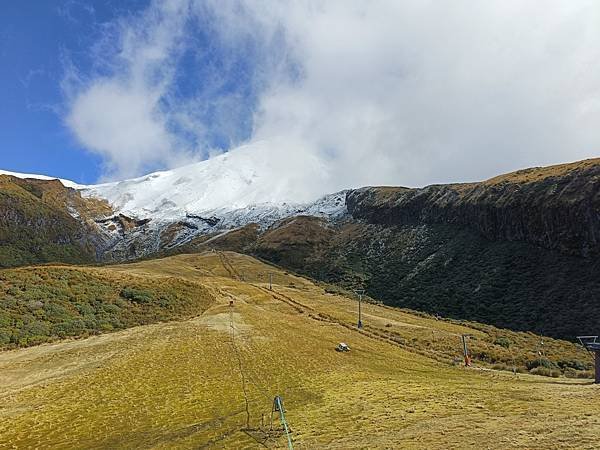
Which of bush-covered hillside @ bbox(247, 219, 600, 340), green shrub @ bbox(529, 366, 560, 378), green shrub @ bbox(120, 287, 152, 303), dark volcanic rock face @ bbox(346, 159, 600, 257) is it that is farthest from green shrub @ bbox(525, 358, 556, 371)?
dark volcanic rock face @ bbox(346, 159, 600, 257)

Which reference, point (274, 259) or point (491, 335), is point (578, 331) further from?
point (274, 259)

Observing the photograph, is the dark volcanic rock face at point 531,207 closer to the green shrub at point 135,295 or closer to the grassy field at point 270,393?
the grassy field at point 270,393

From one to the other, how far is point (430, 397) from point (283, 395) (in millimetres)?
7696

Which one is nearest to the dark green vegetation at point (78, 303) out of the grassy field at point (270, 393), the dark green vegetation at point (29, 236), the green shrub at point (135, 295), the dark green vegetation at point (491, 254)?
the green shrub at point (135, 295)

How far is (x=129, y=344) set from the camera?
34969 millimetres

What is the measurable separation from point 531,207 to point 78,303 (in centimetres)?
7362

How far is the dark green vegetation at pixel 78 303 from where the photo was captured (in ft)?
119

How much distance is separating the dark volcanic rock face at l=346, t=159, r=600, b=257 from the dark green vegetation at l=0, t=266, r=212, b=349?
56.4 metres

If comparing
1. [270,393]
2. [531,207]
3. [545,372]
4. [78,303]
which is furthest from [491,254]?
[270,393]

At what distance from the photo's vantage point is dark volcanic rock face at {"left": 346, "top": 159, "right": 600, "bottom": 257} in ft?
238

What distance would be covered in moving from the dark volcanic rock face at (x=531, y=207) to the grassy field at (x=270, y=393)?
32948mm

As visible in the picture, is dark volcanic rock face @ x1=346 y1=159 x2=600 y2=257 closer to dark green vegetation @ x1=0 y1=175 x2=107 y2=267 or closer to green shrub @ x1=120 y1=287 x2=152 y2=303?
green shrub @ x1=120 y1=287 x2=152 y2=303

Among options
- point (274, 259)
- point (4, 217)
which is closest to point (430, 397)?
point (274, 259)

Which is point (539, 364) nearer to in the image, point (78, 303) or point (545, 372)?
point (545, 372)
